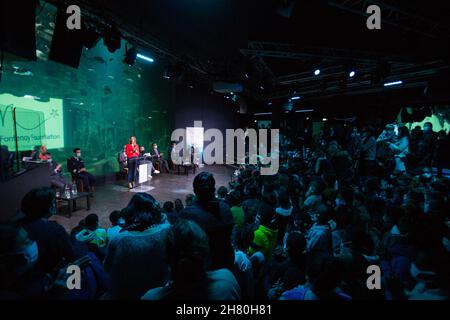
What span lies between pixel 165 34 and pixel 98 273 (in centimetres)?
667

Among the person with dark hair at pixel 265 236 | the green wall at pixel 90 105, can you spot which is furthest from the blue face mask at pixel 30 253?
the green wall at pixel 90 105

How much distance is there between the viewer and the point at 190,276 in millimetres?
990

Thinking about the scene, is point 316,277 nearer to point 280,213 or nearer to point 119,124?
point 280,213

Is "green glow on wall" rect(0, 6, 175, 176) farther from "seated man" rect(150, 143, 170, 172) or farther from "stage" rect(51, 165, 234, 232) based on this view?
"stage" rect(51, 165, 234, 232)

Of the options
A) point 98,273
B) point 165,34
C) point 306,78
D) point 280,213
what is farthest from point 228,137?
point 98,273

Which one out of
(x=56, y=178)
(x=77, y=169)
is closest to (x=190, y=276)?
(x=56, y=178)

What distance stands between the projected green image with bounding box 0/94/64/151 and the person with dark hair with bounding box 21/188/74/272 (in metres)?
5.46

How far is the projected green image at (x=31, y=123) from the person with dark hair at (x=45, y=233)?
546cm

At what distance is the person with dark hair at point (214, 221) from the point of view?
1678mm

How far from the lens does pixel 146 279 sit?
1608mm

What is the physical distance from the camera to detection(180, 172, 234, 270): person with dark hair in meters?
1.68

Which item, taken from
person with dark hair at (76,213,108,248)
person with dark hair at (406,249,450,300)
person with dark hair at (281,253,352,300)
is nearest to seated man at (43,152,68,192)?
person with dark hair at (76,213,108,248)

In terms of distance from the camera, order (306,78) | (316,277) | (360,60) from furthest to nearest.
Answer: (306,78) < (360,60) < (316,277)

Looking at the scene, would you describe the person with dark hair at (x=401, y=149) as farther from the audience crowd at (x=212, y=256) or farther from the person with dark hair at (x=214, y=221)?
the person with dark hair at (x=214, y=221)
